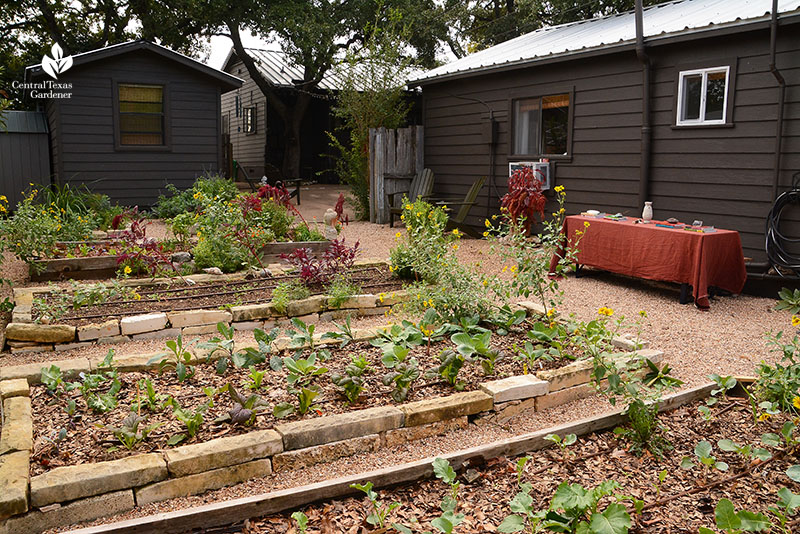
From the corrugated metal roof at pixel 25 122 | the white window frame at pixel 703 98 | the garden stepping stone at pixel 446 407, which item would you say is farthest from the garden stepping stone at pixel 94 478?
the corrugated metal roof at pixel 25 122

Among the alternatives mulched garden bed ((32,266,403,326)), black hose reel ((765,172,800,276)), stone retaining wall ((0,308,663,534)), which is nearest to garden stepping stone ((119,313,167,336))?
mulched garden bed ((32,266,403,326))

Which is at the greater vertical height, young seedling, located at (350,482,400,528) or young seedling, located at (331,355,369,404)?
young seedling, located at (331,355,369,404)

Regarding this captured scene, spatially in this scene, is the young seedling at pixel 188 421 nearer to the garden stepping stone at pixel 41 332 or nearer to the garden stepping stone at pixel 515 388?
the garden stepping stone at pixel 515 388

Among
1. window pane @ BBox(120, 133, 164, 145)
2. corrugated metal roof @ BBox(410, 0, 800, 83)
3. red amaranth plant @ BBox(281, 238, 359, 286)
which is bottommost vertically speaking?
red amaranth plant @ BBox(281, 238, 359, 286)

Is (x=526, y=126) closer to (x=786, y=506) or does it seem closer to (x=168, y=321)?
(x=168, y=321)

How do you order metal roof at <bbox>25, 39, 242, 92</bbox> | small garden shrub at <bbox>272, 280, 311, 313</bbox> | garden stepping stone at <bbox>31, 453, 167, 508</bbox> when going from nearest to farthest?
garden stepping stone at <bbox>31, 453, 167, 508</bbox>, small garden shrub at <bbox>272, 280, 311, 313</bbox>, metal roof at <bbox>25, 39, 242, 92</bbox>

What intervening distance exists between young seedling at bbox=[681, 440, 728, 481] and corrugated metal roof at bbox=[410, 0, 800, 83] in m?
5.70

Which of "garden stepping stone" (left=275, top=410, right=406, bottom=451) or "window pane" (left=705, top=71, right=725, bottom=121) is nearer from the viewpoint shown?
"garden stepping stone" (left=275, top=410, right=406, bottom=451)

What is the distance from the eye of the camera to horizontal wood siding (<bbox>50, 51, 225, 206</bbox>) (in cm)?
1230

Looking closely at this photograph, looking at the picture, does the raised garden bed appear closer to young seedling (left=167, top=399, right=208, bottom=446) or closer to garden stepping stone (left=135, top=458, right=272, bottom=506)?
young seedling (left=167, top=399, right=208, bottom=446)

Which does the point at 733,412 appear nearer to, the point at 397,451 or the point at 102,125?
the point at 397,451

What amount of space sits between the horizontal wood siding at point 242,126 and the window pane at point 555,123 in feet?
40.5

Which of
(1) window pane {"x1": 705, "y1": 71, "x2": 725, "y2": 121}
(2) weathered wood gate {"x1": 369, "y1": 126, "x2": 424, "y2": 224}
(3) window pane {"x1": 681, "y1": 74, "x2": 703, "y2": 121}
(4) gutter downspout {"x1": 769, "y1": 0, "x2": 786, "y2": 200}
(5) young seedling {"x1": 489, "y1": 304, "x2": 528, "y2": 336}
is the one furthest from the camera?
(2) weathered wood gate {"x1": 369, "y1": 126, "x2": 424, "y2": 224}

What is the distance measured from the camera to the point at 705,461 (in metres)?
2.64
